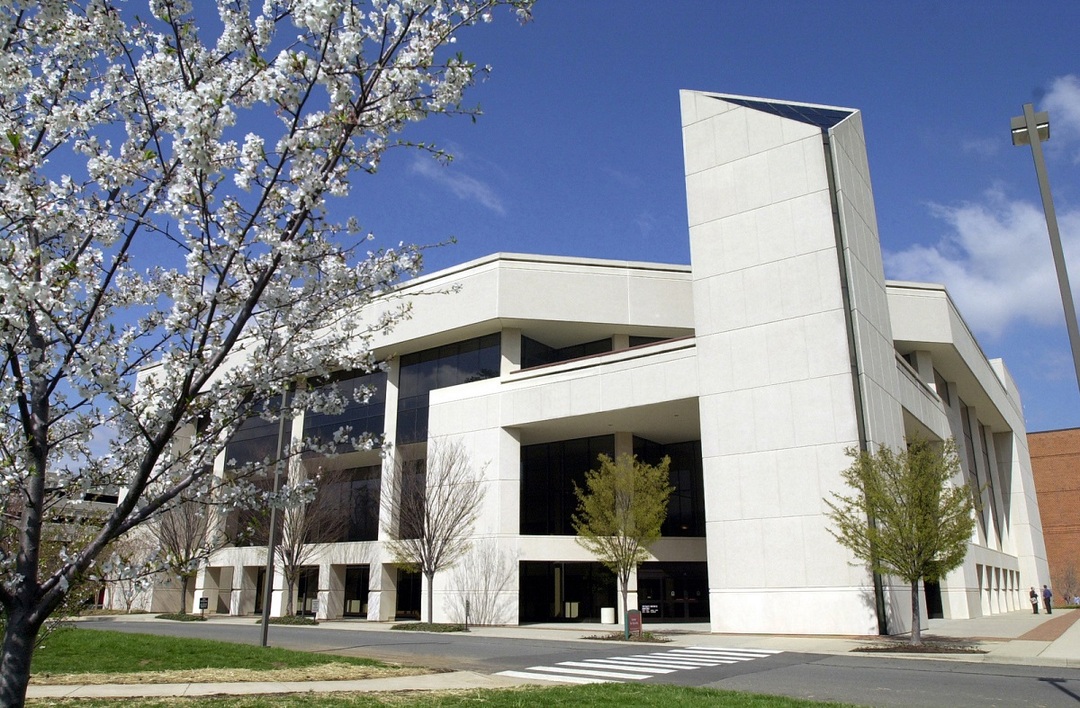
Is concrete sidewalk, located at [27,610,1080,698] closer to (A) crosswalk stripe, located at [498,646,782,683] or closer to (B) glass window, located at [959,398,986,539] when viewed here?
(A) crosswalk stripe, located at [498,646,782,683]

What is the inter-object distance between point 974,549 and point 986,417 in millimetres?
21892

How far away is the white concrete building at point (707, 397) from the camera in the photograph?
89.8ft

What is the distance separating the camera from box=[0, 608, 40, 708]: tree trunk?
4.94 meters

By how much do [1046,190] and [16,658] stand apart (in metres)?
12.3

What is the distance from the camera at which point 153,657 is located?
625 inches

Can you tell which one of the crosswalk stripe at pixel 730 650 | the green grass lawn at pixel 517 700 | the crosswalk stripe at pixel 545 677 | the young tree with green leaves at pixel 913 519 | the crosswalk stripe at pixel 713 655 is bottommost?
the crosswalk stripe at pixel 730 650

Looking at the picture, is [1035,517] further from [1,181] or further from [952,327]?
[1,181]

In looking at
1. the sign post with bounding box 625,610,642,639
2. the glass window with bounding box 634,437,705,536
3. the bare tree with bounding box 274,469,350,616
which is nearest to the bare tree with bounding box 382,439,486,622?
the bare tree with bounding box 274,469,350,616

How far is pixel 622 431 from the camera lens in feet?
121

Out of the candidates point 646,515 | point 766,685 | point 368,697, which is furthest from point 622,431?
point 368,697

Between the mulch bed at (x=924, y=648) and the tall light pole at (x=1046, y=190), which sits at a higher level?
the tall light pole at (x=1046, y=190)

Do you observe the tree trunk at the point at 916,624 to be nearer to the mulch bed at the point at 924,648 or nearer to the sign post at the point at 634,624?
the mulch bed at the point at 924,648

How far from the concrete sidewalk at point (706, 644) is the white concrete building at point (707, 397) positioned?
2.33 metres

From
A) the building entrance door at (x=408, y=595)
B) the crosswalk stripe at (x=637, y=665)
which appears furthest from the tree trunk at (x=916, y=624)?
Result: the building entrance door at (x=408, y=595)
